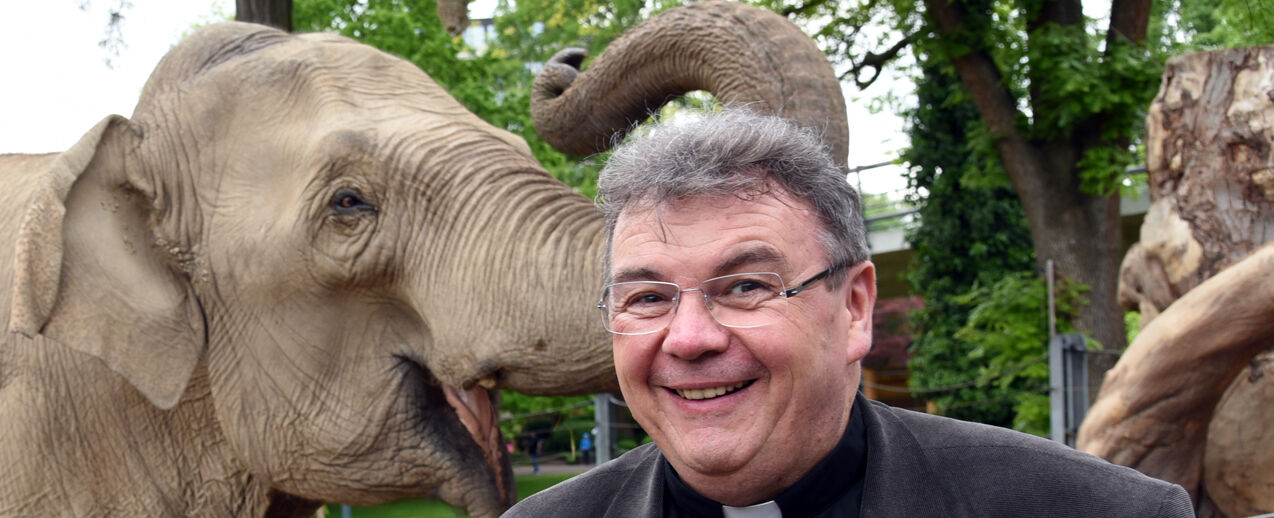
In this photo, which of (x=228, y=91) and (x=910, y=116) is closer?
(x=228, y=91)

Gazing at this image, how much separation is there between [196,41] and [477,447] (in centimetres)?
135

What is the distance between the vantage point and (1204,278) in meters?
5.35

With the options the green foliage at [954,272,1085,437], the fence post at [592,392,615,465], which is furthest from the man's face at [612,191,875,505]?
the green foliage at [954,272,1085,437]

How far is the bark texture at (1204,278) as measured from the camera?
4.56 m

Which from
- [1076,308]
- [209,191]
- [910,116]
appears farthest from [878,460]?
[910,116]

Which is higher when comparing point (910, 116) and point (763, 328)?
point (763, 328)

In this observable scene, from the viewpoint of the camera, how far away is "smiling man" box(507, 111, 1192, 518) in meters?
1.84

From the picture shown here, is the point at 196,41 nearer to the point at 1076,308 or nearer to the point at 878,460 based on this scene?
the point at 878,460

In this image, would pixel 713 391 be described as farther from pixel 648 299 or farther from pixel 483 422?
pixel 483 422

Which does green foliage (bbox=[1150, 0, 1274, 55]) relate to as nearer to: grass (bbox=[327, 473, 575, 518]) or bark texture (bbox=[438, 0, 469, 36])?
bark texture (bbox=[438, 0, 469, 36])

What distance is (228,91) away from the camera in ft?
11.9

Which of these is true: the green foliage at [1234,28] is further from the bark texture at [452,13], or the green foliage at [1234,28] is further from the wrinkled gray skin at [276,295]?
the wrinkled gray skin at [276,295]

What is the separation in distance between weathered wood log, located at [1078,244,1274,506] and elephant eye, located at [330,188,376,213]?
2663mm

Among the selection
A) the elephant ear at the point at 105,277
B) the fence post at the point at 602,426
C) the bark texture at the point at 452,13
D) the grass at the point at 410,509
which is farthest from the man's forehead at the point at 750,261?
the grass at the point at 410,509
